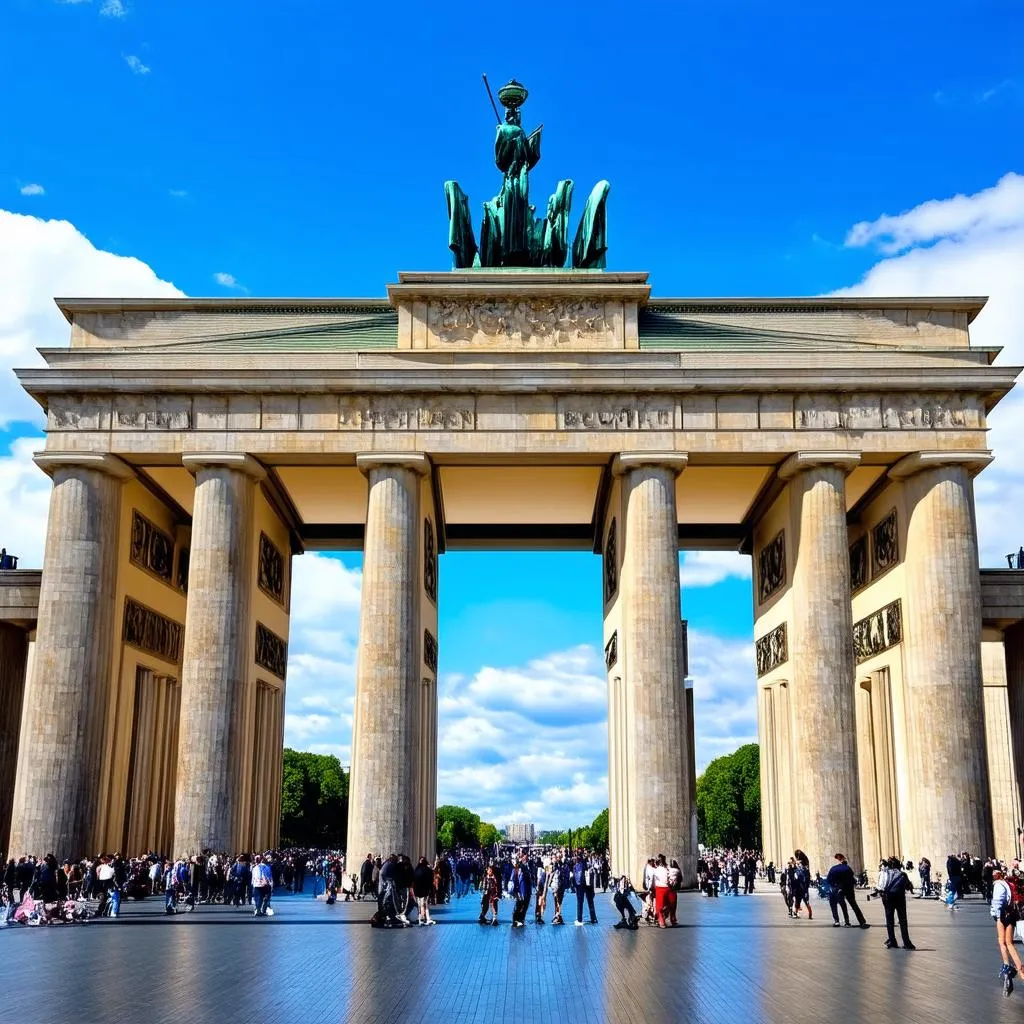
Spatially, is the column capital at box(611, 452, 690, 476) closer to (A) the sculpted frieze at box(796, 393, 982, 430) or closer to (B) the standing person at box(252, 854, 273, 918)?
(A) the sculpted frieze at box(796, 393, 982, 430)

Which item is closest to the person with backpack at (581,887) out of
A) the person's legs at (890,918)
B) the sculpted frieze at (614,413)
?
the person's legs at (890,918)

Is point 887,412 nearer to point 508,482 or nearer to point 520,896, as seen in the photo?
point 508,482

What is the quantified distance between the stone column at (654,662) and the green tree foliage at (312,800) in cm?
6208

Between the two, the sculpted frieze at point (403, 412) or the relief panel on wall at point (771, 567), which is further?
the relief panel on wall at point (771, 567)

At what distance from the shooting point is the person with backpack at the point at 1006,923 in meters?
13.6

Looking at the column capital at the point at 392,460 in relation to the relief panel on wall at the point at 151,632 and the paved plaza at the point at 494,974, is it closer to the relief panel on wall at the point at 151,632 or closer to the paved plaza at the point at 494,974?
the relief panel on wall at the point at 151,632

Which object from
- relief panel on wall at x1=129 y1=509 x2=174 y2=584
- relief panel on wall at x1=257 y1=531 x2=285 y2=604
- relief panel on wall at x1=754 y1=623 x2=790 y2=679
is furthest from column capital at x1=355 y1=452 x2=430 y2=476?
relief panel on wall at x1=754 y1=623 x2=790 y2=679

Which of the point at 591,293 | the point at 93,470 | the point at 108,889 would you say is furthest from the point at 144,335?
the point at 108,889

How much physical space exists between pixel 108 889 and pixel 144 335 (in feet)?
61.0

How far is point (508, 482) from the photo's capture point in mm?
40094

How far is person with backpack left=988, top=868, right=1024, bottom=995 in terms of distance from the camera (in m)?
13.6

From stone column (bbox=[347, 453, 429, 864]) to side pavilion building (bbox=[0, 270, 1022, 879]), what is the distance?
0.29ft

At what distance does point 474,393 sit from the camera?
3559cm

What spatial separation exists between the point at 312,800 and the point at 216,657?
214ft
